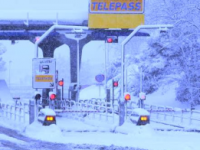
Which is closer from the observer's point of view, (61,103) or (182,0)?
(61,103)

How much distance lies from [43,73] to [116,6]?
33.0 ft

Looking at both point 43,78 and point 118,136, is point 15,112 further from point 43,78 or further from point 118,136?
point 118,136

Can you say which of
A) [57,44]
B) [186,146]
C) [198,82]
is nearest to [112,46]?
[57,44]

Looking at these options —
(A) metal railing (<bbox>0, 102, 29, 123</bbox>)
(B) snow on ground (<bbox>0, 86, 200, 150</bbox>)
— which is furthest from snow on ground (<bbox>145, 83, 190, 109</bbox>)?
(B) snow on ground (<bbox>0, 86, 200, 150</bbox>)

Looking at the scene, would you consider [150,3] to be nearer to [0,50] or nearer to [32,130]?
[32,130]

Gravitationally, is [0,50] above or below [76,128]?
above

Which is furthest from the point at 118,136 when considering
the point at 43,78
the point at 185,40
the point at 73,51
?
the point at 73,51

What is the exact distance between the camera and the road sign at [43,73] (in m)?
18.7

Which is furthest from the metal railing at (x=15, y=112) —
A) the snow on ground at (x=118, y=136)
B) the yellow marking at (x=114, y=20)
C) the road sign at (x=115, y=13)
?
the road sign at (x=115, y=13)

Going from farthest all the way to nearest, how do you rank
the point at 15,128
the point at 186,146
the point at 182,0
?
1. the point at 182,0
2. the point at 15,128
3. the point at 186,146

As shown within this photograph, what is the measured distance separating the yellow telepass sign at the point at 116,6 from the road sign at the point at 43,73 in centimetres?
940

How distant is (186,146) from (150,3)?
24054mm

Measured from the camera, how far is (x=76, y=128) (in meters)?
22.0

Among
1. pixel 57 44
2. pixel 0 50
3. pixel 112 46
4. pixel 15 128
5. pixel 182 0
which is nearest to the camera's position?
pixel 15 128
